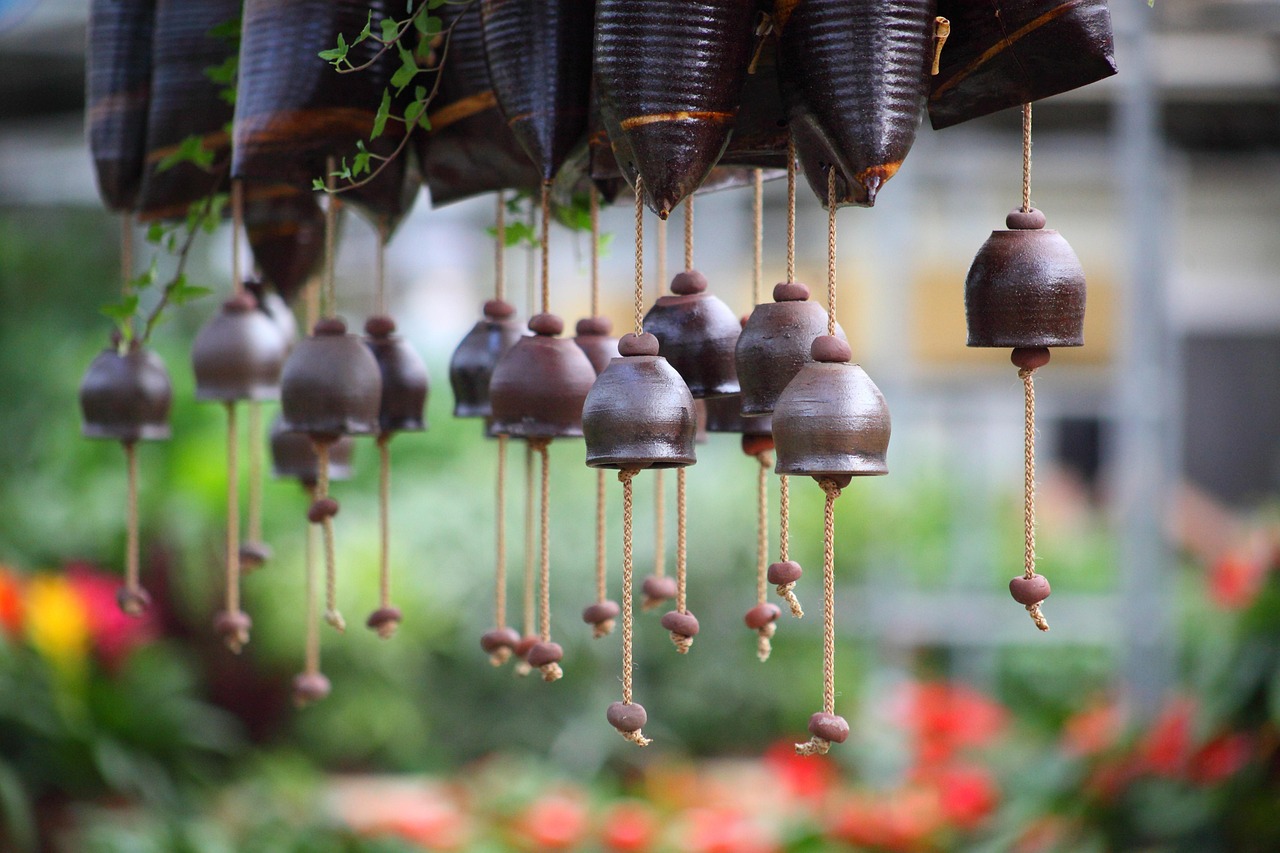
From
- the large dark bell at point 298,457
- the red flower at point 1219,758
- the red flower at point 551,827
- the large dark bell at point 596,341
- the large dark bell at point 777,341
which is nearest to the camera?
the large dark bell at point 777,341

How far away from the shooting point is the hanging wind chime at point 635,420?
2.26ft

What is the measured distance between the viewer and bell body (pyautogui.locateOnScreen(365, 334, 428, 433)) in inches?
40.5

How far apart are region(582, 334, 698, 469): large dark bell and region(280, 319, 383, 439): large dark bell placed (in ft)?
0.86

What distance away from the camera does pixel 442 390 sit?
12.7 feet

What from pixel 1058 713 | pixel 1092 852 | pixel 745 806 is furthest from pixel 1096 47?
pixel 1058 713

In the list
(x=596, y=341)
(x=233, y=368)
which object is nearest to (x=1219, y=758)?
(x=596, y=341)

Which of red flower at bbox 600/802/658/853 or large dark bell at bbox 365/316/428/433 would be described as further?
red flower at bbox 600/802/658/853

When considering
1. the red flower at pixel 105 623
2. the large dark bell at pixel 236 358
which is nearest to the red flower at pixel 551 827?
the red flower at pixel 105 623

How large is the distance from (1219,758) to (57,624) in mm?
1886

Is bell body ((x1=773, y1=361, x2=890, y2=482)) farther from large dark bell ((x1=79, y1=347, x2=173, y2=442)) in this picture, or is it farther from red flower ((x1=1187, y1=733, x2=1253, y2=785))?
red flower ((x1=1187, y1=733, x2=1253, y2=785))

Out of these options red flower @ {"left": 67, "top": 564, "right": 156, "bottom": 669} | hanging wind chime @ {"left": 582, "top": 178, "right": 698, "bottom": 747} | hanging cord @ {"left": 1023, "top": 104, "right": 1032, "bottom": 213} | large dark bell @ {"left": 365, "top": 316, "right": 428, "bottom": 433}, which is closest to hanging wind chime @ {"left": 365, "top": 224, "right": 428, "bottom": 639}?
large dark bell @ {"left": 365, "top": 316, "right": 428, "bottom": 433}

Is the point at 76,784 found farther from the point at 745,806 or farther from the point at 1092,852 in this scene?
the point at 1092,852

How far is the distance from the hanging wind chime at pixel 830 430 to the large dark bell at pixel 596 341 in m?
0.28

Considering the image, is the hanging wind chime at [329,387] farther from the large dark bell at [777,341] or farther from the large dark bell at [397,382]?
the large dark bell at [777,341]
